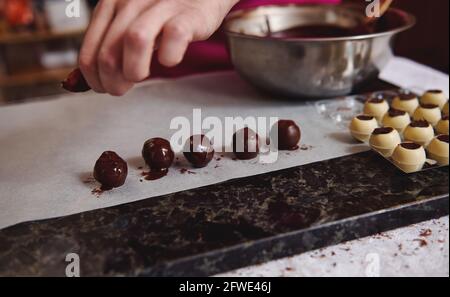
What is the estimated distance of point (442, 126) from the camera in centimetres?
112

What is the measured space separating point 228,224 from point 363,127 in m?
0.48

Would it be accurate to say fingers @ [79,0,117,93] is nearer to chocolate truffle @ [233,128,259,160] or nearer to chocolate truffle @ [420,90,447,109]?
chocolate truffle @ [233,128,259,160]

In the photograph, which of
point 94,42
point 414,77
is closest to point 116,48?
point 94,42

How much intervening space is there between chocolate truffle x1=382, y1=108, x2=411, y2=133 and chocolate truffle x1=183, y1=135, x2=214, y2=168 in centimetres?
44

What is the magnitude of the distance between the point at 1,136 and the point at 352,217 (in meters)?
0.97

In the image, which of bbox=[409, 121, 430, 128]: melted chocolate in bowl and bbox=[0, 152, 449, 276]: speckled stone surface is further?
bbox=[409, 121, 430, 128]: melted chocolate in bowl

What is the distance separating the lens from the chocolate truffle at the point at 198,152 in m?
1.07

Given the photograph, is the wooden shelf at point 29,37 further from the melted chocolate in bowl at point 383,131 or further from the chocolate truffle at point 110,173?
the melted chocolate in bowl at point 383,131

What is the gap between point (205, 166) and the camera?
109 centimetres

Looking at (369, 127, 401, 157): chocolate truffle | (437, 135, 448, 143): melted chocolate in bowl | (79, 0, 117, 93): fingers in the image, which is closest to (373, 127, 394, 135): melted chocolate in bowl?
(369, 127, 401, 157): chocolate truffle

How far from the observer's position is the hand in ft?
2.77

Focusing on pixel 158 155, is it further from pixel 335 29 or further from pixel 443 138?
pixel 335 29
